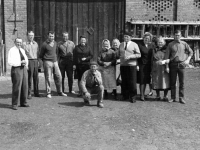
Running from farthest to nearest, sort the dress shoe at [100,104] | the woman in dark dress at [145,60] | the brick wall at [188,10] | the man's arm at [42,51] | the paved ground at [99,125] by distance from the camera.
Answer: the brick wall at [188,10], the man's arm at [42,51], the woman in dark dress at [145,60], the dress shoe at [100,104], the paved ground at [99,125]

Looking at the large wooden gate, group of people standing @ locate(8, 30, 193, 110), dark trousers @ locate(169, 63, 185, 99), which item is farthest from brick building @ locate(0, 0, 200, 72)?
dark trousers @ locate(169, 63, 185, 99)

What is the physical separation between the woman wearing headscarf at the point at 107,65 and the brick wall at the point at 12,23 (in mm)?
4923

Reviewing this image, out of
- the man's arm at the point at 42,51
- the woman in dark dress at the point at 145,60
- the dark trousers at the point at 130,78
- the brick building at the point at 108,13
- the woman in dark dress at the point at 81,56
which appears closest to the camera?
the dark trousers at the point at 130,78

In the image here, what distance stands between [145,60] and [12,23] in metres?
6.02

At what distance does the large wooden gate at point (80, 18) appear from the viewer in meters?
12.4

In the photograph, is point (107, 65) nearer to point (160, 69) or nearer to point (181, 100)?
point (160, 69)

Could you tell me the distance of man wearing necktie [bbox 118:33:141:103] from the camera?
311 inches

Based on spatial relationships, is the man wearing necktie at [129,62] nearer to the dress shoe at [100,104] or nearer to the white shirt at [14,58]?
the dress shoe at [100,104]

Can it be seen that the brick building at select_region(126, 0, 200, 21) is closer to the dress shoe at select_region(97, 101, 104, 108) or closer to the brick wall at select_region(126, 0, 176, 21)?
the brick wall at select_region(126, 0, 176, 21)

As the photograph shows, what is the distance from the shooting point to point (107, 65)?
817 centimetres

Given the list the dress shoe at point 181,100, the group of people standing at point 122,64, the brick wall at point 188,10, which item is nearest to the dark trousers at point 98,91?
the group of people standing at point 122,64

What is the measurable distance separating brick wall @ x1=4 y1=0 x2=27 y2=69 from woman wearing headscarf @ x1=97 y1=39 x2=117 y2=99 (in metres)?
4.92

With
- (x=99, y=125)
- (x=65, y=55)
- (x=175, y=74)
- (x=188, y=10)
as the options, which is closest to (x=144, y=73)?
(x=175, y=74)

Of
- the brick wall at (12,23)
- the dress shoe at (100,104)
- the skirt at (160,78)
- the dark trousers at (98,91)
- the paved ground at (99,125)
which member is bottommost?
the paved ground at (99,125)
